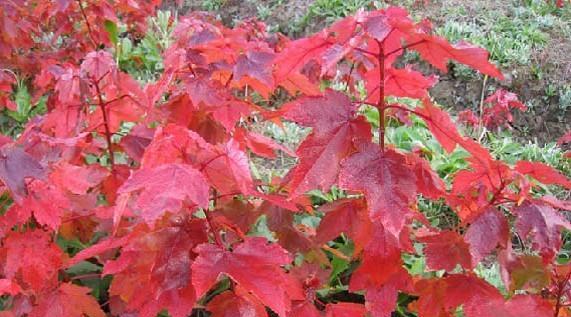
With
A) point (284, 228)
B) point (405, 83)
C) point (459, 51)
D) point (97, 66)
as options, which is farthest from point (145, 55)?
point (459, 51)

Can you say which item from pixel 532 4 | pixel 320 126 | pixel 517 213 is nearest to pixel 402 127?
pixel 517 213

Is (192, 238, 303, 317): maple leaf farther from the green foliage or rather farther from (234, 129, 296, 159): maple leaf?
the green foliage

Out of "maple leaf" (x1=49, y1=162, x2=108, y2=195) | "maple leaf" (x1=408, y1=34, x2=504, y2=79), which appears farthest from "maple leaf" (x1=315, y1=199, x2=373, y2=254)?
"maple leaf" (x1=49, y1=162, x2=108, y2=195)

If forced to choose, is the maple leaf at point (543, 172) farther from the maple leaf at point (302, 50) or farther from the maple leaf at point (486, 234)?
the maple leaf at point (302, 50)

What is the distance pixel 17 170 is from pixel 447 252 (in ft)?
3.23

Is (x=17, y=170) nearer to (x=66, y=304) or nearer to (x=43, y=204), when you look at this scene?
(x=43, y=204)

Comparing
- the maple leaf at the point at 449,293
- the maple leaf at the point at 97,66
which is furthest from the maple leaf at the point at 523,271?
the maple leaf at the point at 97,66

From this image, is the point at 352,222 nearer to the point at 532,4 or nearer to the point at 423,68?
the point at 423,68

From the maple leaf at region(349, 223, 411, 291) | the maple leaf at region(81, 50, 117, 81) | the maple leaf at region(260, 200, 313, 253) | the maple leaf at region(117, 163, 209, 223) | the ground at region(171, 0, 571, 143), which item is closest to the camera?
the maple leaf at region(117, 163, 209, 223)

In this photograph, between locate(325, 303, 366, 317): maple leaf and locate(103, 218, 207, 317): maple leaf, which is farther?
locate(325, 303, 366, 317): maple leaf

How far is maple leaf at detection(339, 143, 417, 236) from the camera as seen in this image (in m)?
1.12

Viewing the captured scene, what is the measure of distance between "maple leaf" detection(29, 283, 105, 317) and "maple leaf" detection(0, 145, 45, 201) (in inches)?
15.9

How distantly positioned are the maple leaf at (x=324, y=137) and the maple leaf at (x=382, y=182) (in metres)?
0.03

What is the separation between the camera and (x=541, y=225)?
A: 1.34 metres
